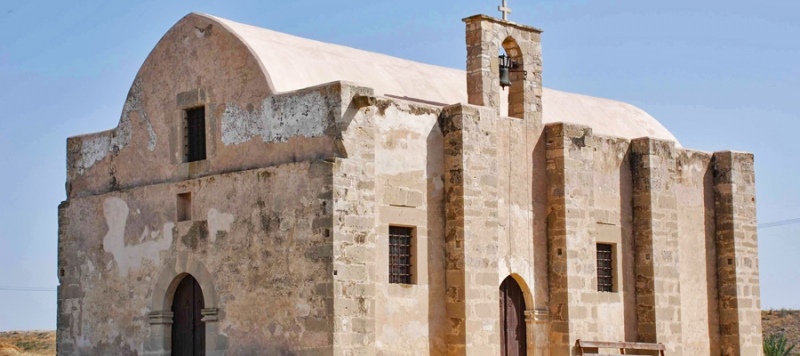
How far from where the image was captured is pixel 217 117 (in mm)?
17359

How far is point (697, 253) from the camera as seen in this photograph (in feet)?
68.7

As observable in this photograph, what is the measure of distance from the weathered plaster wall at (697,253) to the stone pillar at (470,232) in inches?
186

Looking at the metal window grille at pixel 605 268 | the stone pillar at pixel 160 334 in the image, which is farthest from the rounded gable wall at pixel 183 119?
the metal window grille at pixel 605 268

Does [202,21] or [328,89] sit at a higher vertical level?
[202,21]

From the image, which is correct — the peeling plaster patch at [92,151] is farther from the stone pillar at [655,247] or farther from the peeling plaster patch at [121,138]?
the stone pillar at [655,247]

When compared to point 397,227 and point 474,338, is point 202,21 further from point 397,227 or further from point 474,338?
point 474,338

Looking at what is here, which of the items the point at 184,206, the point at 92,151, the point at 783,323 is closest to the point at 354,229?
the point at 184,206


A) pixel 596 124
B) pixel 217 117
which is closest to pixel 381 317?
pixel 217 117

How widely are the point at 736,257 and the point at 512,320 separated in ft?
17.0

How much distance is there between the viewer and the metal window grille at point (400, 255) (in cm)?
1650

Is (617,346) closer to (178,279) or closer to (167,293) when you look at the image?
(178,279)

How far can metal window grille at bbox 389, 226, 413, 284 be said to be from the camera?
16.5 m

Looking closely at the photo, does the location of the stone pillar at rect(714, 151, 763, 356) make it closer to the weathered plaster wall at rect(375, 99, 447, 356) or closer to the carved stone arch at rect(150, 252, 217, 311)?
the weathered plaster wall at rect(375, 99, 447, 356)

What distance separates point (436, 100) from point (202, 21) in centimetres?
380
